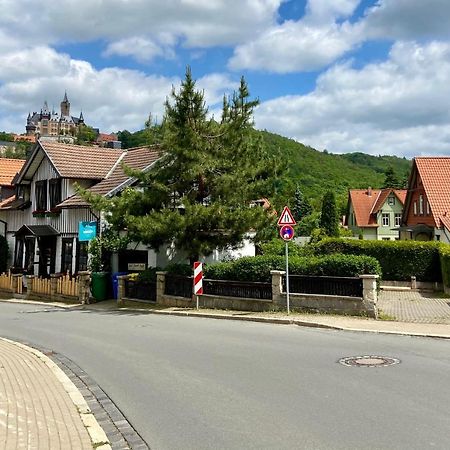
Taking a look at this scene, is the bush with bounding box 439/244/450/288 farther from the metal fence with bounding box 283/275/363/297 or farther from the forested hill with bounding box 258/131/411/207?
the forested hill with bounding box 258/131/411/207

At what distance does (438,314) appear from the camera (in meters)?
16.6

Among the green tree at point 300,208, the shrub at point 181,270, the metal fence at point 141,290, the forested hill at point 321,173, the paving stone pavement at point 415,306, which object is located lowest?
the paving stone pavement at point 415,306

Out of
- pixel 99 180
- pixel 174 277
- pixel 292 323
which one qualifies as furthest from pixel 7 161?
pixel 292 323

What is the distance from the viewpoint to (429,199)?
3975 centimetres

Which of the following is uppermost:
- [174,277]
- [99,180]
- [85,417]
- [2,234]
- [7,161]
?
[7,161]

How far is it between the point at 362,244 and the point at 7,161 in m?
28.5

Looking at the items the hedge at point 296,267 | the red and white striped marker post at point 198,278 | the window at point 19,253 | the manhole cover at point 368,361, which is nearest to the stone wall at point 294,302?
the red and white striped marker post at point 198,278

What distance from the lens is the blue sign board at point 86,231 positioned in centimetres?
2683

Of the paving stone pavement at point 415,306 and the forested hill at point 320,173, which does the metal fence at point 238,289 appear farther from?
the forested hill at point 320,173

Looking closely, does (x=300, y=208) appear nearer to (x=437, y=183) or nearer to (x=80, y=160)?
(x=437, y=183)

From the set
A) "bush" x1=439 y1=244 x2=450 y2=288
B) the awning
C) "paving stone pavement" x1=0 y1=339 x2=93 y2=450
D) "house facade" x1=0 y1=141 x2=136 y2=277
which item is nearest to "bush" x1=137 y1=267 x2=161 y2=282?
"house facade" x1=0 y1=141 x2=136 y2=277

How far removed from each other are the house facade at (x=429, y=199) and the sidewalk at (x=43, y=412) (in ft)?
107

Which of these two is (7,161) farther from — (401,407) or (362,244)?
(401,407)

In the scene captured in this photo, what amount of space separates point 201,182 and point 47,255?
14.3 m
